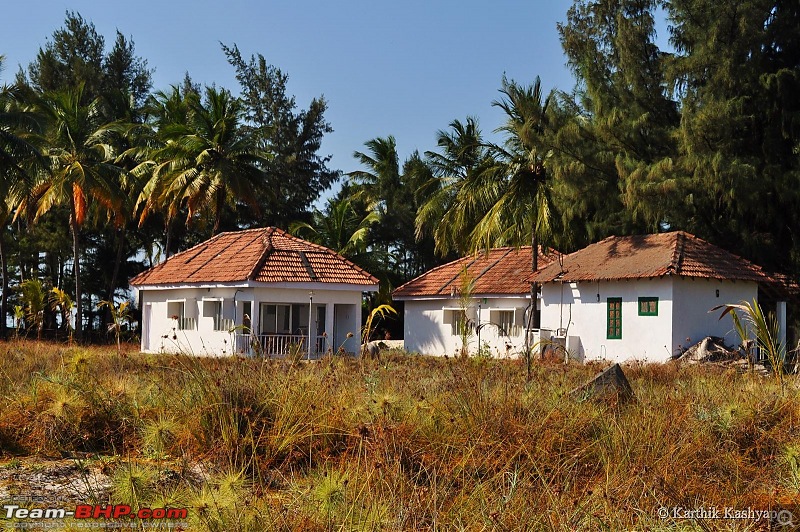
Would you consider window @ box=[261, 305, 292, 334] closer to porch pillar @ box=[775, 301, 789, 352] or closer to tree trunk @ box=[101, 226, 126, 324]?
tree trunk @ box=[101, 226, 126, 324]

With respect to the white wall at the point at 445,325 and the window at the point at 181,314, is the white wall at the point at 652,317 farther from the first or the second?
the window at the point at 181,314

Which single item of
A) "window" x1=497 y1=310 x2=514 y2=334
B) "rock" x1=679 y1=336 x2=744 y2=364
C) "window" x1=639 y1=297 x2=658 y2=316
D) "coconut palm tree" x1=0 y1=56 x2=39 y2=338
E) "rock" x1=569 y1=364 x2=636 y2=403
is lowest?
"rock" x1=679 y1=336 x2=744 y2=364

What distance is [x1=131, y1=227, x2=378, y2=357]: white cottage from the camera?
26.7m

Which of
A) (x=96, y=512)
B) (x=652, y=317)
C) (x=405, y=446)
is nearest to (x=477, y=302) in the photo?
(x=652, y=317)

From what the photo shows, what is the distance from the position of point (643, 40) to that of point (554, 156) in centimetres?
658

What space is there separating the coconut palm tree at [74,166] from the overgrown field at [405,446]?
24.2m

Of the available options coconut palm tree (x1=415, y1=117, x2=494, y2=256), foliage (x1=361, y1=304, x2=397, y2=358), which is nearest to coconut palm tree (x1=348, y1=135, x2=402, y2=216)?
coconut palm tree (x1=415, y1=117, x2=494, y2=256)

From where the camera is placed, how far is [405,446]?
7219mm

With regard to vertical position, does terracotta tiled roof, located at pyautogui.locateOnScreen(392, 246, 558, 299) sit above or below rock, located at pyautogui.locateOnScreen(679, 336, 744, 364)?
above

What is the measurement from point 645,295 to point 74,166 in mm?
20687

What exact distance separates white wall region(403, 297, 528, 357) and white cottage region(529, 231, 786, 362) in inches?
54.7

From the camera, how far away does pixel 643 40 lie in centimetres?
3120

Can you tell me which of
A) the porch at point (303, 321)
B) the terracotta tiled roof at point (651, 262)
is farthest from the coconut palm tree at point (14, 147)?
the terracotta tiled roof at point (651, 262)

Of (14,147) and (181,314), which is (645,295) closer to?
(181,314)
